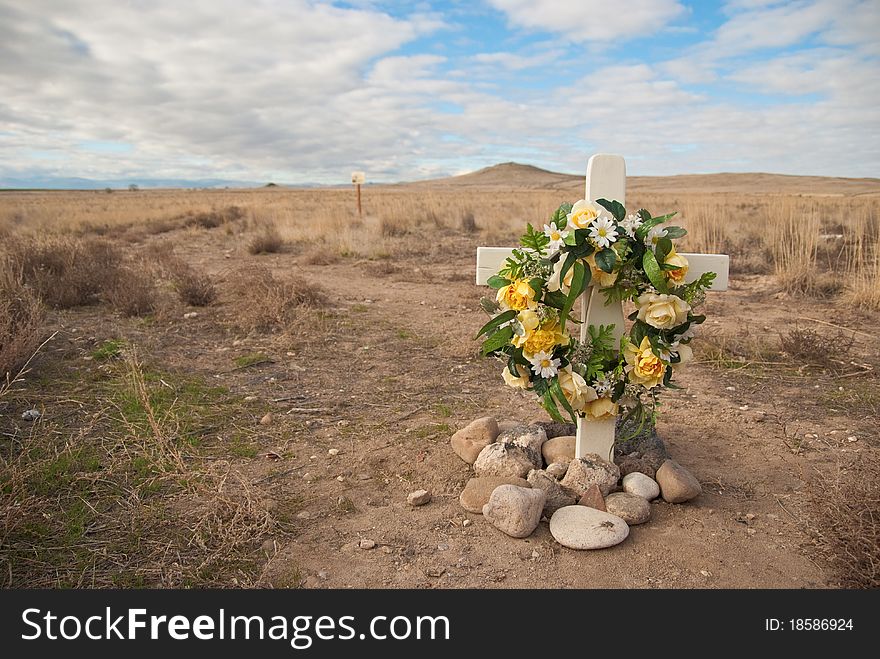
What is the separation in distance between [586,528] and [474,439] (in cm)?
96

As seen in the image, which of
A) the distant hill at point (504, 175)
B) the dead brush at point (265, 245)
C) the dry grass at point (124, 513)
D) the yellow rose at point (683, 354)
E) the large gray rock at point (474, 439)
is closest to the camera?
the dry grass at point (124, 513)

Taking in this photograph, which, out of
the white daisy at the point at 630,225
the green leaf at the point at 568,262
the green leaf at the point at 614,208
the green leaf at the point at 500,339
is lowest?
the green leaf at the point at 500,339

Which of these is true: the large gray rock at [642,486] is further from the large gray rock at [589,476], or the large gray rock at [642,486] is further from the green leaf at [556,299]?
the green leaf at [556,299]

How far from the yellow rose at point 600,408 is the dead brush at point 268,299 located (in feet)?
12.9

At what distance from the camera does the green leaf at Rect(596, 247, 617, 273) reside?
2.74 metres

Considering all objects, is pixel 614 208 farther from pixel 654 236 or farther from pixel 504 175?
pixel 504 175

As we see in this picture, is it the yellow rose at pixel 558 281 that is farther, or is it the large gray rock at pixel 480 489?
the large gray rock at pixel 480 489

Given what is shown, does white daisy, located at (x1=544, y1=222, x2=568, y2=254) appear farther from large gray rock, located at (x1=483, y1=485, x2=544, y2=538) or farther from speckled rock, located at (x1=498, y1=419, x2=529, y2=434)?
speckled rock, located at (x1=498, y1=419, x2=529, y2=434)

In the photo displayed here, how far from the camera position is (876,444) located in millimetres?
3631

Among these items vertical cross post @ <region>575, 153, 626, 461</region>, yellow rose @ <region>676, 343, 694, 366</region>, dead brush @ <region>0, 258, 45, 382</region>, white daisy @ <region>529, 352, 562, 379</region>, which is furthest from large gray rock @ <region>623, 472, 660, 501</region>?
dead brush @ <region>0, 258, 45, 382</region>

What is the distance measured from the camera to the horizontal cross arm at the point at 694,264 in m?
3.03

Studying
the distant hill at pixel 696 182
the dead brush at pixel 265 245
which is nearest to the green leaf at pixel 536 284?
the dead brush at pixel 265 245

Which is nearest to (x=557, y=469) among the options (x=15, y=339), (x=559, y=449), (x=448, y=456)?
(x=559, y=449)

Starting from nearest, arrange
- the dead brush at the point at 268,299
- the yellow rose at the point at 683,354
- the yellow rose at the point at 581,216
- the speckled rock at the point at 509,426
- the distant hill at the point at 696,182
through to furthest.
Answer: the yellow rose at the point at 581,216
the yellow rose at the point at 683,354
the speckled rock at the point at 509,426
the dead brush at the point at 268,299
the distant hill at the point at 696,182
